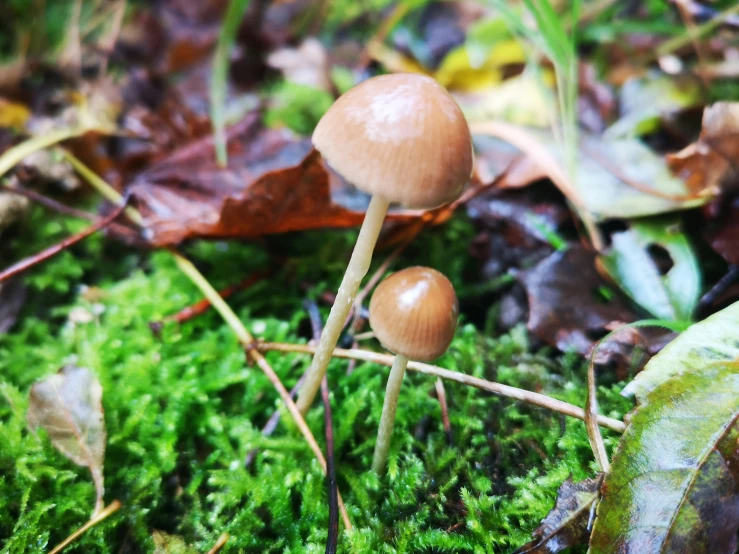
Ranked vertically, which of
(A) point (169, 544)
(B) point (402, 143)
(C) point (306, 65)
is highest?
(B) point (402, 143)

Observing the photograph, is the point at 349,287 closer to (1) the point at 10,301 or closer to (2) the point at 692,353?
(2) the point at 692,353

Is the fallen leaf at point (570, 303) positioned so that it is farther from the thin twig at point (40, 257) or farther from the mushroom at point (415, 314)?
the thin twig at point (40, 257)

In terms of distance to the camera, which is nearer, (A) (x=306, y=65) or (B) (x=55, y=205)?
(B) (x=55, y=205)

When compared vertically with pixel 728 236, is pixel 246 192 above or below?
above

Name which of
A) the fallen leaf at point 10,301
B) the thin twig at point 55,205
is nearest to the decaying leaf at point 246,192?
the thin twig at point 55,205

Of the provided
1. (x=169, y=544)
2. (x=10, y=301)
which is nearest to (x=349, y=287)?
(x=169, y=544)

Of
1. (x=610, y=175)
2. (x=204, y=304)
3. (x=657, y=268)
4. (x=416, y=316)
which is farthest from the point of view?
(x=610, y=175)

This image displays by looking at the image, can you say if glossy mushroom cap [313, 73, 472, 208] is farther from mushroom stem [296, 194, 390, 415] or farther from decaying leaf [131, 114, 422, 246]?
decaying leaf [131, 114, 422, 246]
